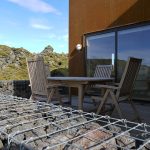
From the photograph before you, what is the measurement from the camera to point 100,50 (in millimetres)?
7918

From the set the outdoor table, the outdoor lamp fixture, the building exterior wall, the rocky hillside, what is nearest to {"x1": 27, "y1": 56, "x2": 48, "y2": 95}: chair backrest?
the outdoor table

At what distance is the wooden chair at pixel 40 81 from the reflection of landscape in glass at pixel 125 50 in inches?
99.0

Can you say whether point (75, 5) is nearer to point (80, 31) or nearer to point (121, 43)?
point (80, 31)

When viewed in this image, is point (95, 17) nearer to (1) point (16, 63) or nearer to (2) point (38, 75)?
(2) point (38, 75)

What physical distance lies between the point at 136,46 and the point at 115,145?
5332mm

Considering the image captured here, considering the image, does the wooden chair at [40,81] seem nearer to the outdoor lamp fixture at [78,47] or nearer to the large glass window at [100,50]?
the large glass window at [100,50]

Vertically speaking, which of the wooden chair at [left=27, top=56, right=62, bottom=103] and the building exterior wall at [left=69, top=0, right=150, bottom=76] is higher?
the building exterior wall at [left=69, top=0, right=150, bottom=76]

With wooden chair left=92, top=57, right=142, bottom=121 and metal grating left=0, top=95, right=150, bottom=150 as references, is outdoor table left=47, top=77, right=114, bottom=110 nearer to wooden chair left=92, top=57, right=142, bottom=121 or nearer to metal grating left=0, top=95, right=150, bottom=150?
wooden chair left=92, top=57, right=142, bottom=121

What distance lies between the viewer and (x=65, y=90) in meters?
8.49

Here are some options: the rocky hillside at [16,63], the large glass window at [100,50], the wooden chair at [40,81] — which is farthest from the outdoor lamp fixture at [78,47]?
the wooden chair at [40,81]

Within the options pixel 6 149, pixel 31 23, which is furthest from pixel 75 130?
pixel 31 23

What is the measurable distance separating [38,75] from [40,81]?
4.9 inches

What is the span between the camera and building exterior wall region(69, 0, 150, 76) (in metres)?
6.98

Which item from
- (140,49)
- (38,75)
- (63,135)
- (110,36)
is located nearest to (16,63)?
(110,36)
